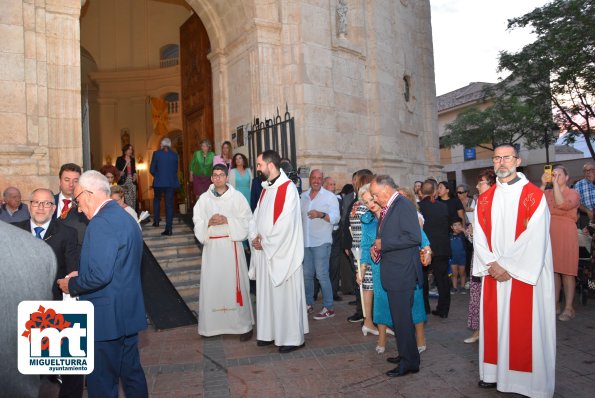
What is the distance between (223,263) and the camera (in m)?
6.27

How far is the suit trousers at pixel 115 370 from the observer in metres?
3.24

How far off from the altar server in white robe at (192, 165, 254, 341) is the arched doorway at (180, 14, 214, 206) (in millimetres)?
5529

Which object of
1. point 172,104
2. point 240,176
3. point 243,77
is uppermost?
point 172,104

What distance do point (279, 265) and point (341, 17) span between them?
8.23 meters

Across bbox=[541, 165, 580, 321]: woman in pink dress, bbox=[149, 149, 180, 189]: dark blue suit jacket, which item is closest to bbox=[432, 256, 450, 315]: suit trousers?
bbox=[541, 165, 580, 321]: woman in pink dress

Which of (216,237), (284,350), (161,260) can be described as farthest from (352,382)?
(161,260)

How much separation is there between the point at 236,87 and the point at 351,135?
112 inches

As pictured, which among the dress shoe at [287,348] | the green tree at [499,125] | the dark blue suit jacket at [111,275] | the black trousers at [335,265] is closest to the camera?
the dark blue suit jacket at [111,275]

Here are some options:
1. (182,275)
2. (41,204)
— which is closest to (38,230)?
(41,204)

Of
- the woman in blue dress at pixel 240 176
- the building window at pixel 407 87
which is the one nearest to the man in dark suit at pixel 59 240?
the woman in blue dress at pixel 240 176

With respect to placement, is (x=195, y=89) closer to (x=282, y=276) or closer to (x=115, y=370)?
(x=282, y=276)

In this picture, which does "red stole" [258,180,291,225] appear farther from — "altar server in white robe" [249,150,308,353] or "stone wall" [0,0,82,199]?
"stone wall" [0,0,82,199]

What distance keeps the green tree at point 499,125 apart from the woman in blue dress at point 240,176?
21.8m

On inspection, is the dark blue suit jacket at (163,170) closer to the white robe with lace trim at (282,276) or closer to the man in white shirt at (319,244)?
the man in white shirt at (319,244)
